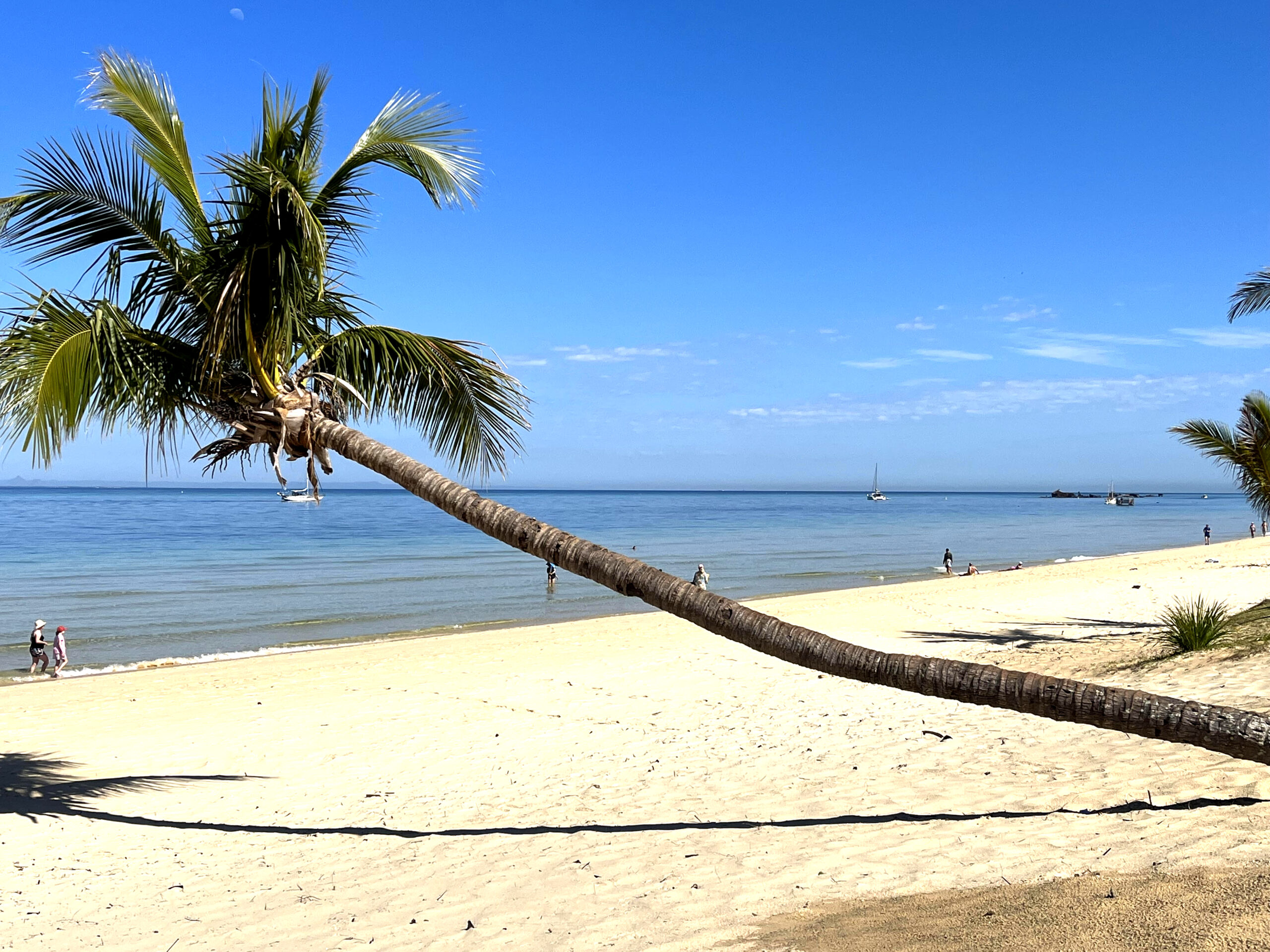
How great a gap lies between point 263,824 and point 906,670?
202 inches

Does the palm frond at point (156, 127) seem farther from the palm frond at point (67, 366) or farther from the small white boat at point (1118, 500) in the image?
the small white boat at point (1118, 500)

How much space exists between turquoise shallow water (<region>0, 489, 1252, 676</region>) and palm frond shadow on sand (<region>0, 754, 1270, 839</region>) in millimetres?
9267

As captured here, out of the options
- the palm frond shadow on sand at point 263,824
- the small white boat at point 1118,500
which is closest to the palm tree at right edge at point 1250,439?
the palm frond shadow on sand at point 263,824

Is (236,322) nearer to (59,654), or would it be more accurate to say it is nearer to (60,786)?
(60,786)

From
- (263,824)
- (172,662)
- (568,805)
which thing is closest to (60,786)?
(263,824)

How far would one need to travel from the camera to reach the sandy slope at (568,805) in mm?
4531

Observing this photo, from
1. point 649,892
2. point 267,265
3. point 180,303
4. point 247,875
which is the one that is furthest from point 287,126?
point 649,892

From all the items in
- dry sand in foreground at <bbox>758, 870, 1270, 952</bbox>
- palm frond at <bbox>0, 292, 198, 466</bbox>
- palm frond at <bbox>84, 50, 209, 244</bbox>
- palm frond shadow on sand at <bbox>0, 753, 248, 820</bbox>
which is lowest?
palm frond shadow on sand at <bbox>0, 753, 248, 820</bbox>

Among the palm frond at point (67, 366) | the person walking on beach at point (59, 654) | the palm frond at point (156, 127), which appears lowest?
the person walking on beach at point (59, 654)

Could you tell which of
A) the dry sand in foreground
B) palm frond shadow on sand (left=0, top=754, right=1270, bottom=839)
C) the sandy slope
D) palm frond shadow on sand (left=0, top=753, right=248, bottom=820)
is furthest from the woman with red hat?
the dry sand in foreground

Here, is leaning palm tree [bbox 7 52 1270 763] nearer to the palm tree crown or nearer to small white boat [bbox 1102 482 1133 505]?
the palm tree crown

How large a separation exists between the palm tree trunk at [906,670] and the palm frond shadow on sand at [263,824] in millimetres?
1442

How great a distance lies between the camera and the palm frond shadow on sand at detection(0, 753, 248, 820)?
24.2ft

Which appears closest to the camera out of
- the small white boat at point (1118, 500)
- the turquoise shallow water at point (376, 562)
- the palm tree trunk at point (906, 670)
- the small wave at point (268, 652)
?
the palm tree trunk at point (906, 670)
